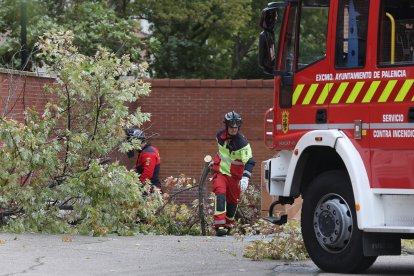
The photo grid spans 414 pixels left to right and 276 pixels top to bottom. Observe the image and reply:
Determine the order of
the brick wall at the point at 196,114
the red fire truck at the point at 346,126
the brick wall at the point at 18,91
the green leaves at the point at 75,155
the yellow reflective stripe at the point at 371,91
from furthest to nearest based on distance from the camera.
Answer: the brick wall at the point at 196,114 < the brick wall at the point at 18,91 < the green leaves at the point at 75,155 < the yellow reflective stripe at the point at 371,91 < the red fire truck at the point at 346,126

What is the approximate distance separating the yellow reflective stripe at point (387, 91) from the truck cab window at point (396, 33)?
18 centimetres

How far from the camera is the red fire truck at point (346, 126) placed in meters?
9.13

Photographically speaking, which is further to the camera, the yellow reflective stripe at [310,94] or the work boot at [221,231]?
the work boot at [221,231]

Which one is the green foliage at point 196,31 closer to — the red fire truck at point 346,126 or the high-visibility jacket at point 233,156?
the high-visibility jacket at point 233,156

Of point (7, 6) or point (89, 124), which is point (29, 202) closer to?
point (89, 124)

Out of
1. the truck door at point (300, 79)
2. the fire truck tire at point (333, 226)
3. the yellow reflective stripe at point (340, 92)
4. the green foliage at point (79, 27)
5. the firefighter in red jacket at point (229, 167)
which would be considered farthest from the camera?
the green foliage at point (79, 27)

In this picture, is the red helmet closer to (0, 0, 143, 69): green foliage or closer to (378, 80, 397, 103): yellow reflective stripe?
(378, 80, 397, 103): yellow reflective stripe

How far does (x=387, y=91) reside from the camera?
30.2 feet

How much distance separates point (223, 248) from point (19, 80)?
543 cm

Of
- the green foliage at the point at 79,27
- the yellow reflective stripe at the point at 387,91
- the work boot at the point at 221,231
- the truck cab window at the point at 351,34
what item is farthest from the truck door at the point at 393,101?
the green foliage at the point at 79,27

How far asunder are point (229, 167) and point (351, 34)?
5.25 metres

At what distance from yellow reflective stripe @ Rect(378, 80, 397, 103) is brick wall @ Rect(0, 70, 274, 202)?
12388mm

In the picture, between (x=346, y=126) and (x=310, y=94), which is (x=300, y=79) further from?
(x=346, y=126)

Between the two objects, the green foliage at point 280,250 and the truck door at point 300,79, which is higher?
the truck door at point 300,79
